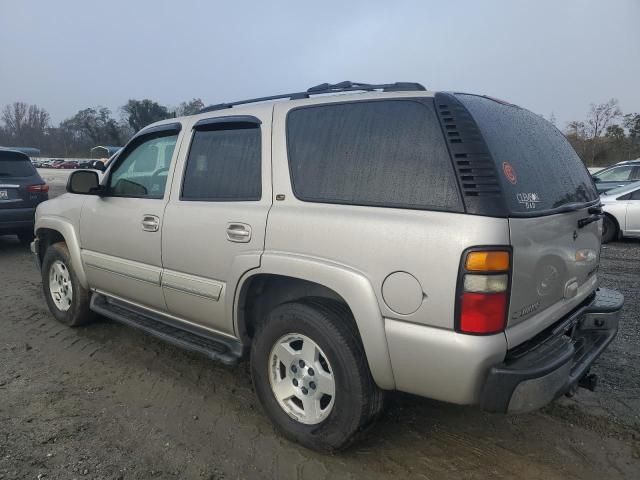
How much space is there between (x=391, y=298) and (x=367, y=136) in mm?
865

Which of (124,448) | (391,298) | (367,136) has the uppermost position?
(367,136)

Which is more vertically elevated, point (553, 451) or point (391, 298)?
point (391, 298)

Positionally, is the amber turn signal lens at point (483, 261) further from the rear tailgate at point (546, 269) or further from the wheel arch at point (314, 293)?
the wheel arch at point (314, 293)

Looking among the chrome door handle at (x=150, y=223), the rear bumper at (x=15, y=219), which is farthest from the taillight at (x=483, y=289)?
the rear bumper at (x=15, y=219)

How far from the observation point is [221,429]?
2.96 m

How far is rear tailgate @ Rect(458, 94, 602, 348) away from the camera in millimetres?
2215

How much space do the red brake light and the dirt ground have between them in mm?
938

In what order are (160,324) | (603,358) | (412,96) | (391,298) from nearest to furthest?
(391,298) < (412,96) < (160,324) < (603,358)

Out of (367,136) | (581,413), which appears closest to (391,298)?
(367,136)

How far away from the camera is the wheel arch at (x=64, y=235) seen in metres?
4.29

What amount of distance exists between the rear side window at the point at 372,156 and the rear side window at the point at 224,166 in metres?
0.29

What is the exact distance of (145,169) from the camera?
384cm

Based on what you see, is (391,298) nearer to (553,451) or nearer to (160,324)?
(553,451)

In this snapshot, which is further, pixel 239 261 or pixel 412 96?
pixel 239 261
